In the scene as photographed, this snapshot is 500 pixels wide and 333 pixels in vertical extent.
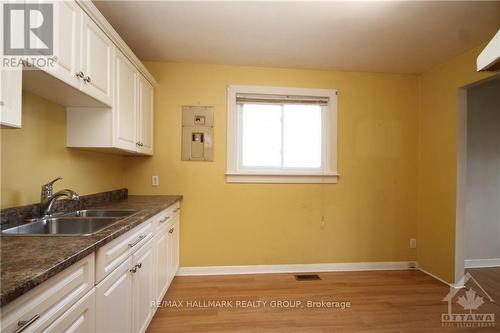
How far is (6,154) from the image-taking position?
135 centimetres

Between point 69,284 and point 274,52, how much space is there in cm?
249

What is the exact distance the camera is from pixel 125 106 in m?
2.02

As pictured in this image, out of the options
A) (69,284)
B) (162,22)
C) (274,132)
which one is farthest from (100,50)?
(274,132)

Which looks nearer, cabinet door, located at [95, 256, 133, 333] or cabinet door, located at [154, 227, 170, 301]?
cabinet door, located at [95, 256, 133, 333]

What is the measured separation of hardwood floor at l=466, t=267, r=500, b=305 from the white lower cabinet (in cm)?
310

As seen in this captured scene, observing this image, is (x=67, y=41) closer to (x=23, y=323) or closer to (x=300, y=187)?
(x=23, y=323)

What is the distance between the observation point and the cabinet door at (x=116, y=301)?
1.12 metres

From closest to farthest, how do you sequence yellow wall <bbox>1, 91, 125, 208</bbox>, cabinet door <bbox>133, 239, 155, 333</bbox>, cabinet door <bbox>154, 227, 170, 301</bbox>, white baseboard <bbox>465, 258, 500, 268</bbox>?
yellow wall <bbox>1, 91, 125, 208</bbox>, cabinet door <bbox>133, 239, 155, 333</bbox>, cabinet door <bbox>154, 227, 170, 301</bbox>, white baseboard <bbox>465, 258, 500, 268</bbox>

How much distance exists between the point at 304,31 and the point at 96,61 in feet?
5.43

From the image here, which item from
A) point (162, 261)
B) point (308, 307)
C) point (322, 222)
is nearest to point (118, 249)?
point (162, 261)

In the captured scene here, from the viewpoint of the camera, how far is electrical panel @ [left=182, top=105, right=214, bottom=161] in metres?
2.84

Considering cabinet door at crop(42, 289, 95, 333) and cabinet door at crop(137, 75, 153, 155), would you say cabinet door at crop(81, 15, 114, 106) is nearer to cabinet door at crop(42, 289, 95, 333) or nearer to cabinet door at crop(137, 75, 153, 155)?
cabinet door at crop(137, 75, 153, 155)

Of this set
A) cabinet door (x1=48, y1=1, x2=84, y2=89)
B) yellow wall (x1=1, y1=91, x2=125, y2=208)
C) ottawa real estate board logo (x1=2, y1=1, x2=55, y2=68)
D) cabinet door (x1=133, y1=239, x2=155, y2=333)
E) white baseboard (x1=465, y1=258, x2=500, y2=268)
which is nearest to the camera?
ottawa real estate board logo (x1=2, y1=1, x2=55, y2=68)

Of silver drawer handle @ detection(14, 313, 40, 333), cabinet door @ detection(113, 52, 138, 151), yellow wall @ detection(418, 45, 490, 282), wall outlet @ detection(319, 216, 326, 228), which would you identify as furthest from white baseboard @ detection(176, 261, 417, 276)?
silver drawer handle @ detection(14, 313, 40, 333)
